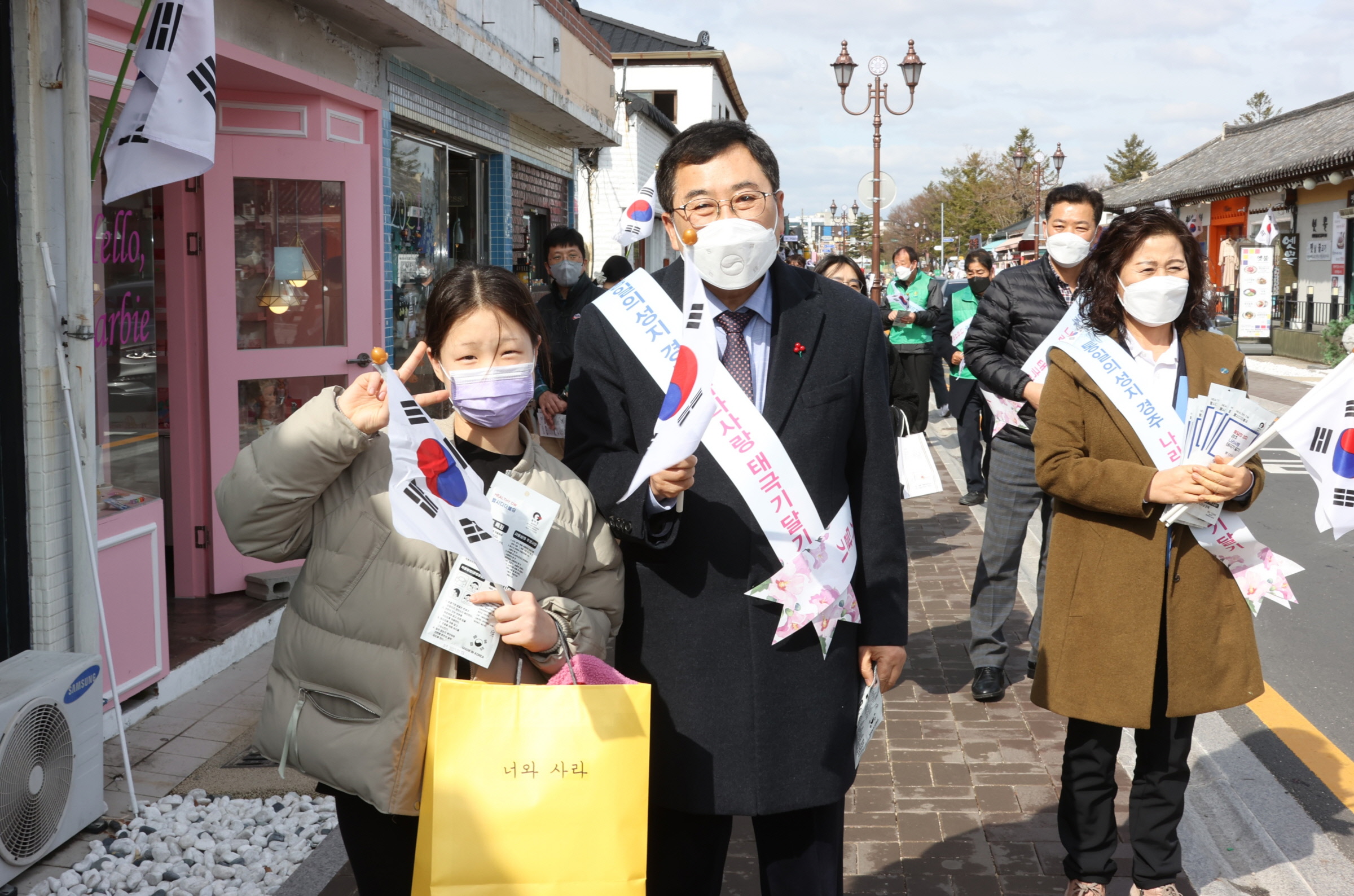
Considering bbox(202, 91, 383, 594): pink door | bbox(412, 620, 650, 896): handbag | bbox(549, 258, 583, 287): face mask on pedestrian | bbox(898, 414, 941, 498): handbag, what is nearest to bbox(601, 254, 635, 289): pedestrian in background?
bbox(549, 258, 583, 287): face mask on pedestrian

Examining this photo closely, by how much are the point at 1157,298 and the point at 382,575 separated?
2.39 metres

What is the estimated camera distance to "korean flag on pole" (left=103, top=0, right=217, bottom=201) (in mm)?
4195

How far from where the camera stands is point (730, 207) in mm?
2555

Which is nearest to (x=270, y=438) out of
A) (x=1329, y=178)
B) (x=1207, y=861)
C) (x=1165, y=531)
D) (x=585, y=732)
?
(x=585, y=732)

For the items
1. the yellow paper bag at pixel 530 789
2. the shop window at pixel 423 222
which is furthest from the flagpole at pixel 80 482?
the shop window at pixel 423 222

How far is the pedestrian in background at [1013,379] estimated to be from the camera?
527 centimetres

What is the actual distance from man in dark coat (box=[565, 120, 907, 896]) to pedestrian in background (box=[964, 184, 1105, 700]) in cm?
264

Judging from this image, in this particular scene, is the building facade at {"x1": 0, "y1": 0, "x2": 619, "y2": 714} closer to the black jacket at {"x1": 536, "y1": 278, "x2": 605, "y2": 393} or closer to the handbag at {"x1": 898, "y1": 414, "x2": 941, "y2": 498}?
the black jacket at {"x1": 536, "y1": 278, "x2": 605, "y2": 393}

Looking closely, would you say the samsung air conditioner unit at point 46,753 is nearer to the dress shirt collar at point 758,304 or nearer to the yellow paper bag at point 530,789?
the yellow paper bag at point 530,789

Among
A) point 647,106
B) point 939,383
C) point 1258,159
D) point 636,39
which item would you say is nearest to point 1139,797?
point 939,383

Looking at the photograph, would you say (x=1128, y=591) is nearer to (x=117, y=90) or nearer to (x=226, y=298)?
(x=117, y=90)

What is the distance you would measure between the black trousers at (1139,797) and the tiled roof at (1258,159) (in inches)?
917

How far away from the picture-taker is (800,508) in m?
2.60

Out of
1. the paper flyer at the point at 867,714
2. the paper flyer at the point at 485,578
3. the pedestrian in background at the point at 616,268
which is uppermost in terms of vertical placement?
the pedestrian in background at the point at 616,268
